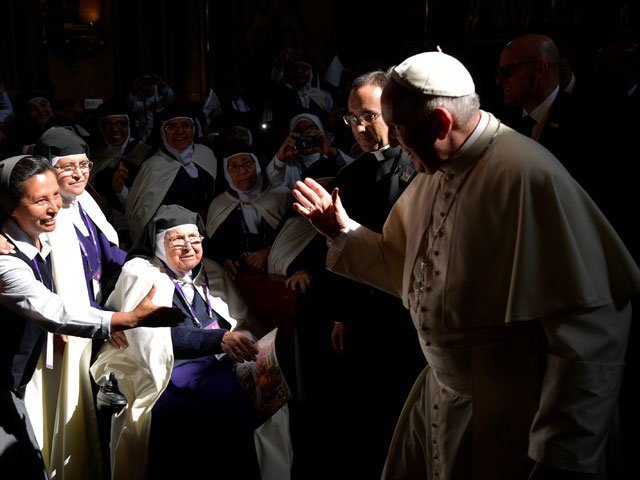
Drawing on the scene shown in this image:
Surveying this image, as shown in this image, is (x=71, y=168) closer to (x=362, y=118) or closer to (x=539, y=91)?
(x=362, y=118)

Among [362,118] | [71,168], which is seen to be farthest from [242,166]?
[362,118]

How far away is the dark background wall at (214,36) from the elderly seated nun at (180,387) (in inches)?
232

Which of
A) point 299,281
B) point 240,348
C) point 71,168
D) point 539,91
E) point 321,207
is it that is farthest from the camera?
point 299,281

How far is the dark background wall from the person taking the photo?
9500mm

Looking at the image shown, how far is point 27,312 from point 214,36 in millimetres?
9799

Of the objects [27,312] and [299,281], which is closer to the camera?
[27,312]

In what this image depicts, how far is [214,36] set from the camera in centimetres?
1209

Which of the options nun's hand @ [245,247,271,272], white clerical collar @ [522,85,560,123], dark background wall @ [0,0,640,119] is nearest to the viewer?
white clerical collar @ [522,85,560,123]

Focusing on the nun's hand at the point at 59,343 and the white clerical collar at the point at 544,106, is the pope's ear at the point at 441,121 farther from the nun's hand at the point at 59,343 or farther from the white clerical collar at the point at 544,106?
the nun's hand at the point at 59,343

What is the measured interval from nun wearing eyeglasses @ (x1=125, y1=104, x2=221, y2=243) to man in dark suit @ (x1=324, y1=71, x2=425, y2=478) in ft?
7.61

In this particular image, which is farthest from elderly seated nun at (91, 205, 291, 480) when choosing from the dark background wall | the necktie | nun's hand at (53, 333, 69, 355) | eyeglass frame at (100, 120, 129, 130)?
the dark background wall

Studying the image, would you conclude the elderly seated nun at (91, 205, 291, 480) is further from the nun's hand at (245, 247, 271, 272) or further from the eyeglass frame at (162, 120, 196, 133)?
the eyeglass frame at (162, 120, 196, 133)

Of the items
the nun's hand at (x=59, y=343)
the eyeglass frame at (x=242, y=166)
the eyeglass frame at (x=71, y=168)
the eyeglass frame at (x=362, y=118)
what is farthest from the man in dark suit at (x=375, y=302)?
the eyeglass frame at (x=242, y=166)

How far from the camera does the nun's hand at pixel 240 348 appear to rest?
11.9 ft
